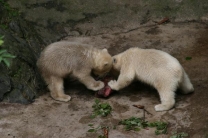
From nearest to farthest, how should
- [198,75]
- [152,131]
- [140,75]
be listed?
[152,131], [140,75], [198,75]

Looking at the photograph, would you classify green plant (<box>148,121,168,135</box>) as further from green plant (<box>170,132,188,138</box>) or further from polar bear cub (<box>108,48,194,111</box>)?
polar bear cub (<box>108,48,194,111</box>)

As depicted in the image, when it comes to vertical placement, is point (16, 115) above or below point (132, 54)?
below

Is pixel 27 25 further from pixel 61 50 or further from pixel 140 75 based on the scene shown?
pixel 140 75

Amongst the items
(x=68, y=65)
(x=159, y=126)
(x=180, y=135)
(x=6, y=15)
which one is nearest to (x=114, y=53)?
(x=68, y=65)

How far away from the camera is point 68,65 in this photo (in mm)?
7285

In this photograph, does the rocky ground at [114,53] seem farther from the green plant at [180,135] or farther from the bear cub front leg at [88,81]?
the bear cub front leg at [88,81]

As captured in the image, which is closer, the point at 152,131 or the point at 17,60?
the point at 152,131

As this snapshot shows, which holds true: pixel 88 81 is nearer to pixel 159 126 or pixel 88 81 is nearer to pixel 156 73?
pixel 156 73

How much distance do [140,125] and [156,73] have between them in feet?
3.69

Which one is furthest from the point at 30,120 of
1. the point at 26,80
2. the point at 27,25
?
the point at 27,25

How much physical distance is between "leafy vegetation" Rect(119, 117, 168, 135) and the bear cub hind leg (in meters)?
1.35

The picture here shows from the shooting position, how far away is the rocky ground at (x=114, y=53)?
20.0 feet

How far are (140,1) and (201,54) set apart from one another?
8.77ft

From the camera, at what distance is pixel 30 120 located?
6352 millimetres
